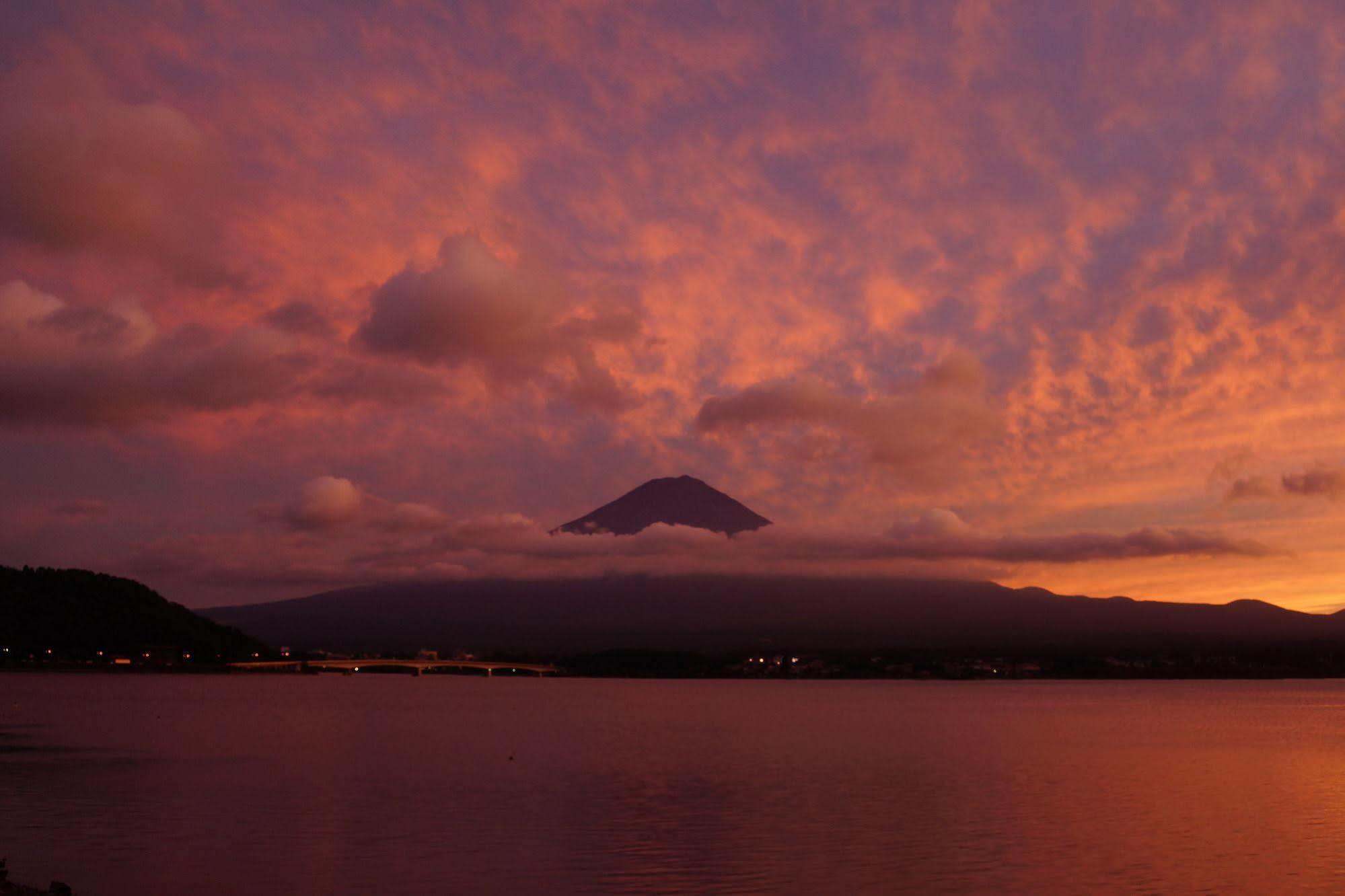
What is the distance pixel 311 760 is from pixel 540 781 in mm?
19204

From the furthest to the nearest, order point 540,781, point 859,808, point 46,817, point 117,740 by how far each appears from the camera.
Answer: point 117,740
point 540,781
point 859,808
point 46,817

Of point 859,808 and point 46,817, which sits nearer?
point 46,817

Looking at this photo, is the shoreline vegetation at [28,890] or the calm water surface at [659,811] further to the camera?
Result: the calm water surface at [659,811]

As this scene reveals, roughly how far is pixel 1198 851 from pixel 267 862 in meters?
29.9

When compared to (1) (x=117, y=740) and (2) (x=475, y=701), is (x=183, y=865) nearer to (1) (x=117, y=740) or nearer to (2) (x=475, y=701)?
(1) (x=117, y=740)

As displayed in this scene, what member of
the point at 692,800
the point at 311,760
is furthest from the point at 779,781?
the point at 311,760

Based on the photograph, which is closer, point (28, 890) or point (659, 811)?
point (28, 890)

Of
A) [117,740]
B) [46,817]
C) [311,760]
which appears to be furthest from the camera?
[117,740]

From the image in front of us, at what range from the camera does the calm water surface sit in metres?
35.7

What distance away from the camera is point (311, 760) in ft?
242

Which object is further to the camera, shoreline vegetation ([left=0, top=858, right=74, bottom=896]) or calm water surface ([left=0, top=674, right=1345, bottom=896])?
calm water surface ([left=0, top=674, right=1345, bottom=896])

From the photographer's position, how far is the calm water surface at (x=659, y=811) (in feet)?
117

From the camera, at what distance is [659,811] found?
1951 inches

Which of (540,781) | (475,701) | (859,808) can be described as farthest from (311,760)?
(475,701)
